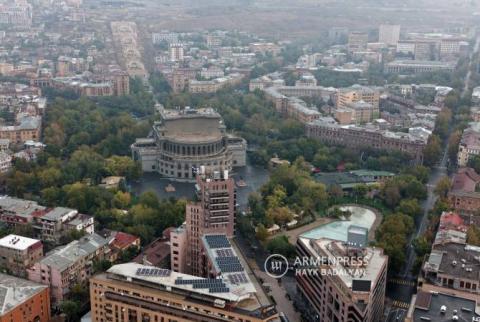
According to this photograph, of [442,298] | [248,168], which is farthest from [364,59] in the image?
[442,298]

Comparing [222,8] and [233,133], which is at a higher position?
[222,8]

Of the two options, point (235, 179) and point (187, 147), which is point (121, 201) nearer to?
point (187, 147)

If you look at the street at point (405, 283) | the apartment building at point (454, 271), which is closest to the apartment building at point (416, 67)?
the street at point (405, 283)

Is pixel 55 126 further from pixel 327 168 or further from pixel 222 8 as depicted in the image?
pixel 222 8

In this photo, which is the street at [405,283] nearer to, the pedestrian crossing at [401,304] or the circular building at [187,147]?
the pedestrian crossing at [401,304]

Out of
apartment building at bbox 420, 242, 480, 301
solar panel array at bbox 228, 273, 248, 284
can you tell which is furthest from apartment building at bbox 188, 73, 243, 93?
solar panel array at bbox 228, 273, 248, 284

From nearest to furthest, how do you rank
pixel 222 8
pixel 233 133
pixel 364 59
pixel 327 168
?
pixel 327 168 < pixel 233 133 < pixel 364 59 < pixel 222 8
